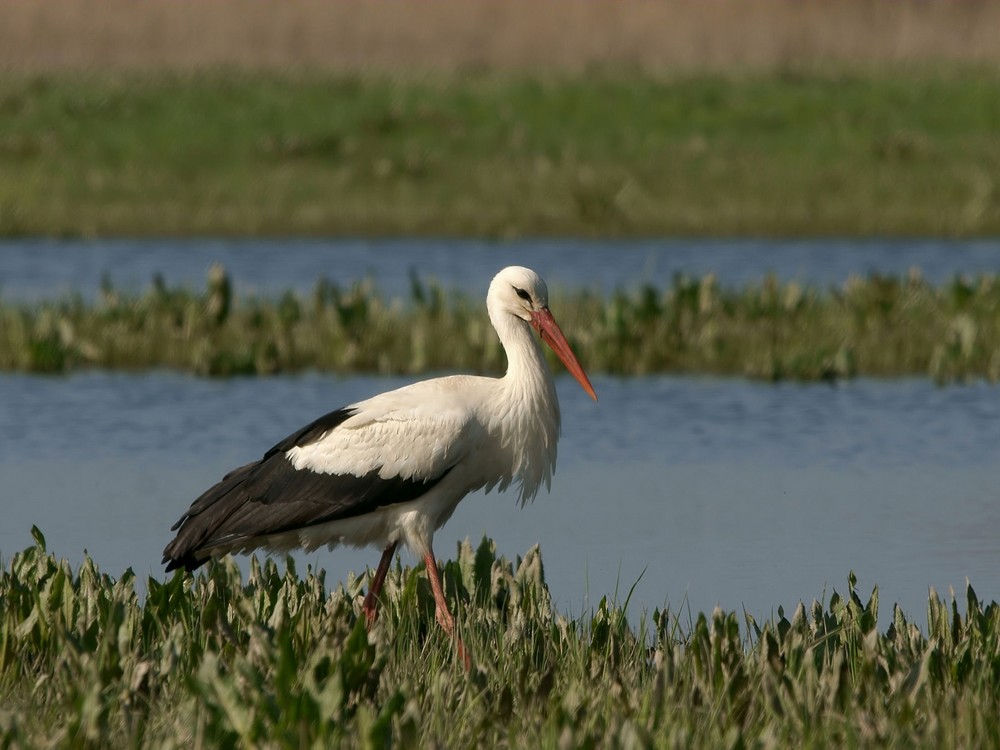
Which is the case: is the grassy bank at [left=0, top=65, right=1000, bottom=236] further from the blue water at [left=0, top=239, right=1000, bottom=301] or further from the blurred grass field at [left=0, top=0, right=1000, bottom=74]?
the blurred grass field at [left=0, top=0, right=1000, bottom=74]

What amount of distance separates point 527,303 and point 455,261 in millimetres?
13668

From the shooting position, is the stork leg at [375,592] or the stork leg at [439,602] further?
the stork leg at [375,592]

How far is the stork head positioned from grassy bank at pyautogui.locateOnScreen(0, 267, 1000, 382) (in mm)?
5706

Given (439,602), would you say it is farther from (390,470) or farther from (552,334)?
(552,334)

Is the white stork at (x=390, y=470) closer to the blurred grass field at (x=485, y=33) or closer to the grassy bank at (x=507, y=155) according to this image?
the grassy bank at (x=507, y=155)

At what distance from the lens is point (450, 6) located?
3934cm

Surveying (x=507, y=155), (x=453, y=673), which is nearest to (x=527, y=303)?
(x=453, y=673)

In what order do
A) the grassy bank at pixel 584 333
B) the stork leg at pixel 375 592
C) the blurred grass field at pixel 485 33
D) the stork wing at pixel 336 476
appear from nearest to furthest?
the stork leg at pixel 375 592 → the stork wing at pixel 336 476 → the grassy bank at pixel 584 333 → the blurred grass field at pixel 485 33

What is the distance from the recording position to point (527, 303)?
24.2 ft

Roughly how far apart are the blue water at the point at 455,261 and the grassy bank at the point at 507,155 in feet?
2.51

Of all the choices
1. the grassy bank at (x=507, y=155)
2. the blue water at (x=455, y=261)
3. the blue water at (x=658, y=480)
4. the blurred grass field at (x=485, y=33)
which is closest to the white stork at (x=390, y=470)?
the blue water at (x=658, y=480)

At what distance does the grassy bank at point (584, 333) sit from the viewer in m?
13.2

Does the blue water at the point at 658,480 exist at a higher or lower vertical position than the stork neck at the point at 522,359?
lower

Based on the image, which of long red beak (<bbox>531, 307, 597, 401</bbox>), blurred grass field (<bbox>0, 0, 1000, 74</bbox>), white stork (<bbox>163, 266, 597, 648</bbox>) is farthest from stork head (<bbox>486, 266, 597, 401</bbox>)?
blurred grass field (<bbox>0, 0, 1000, 74</bbox>)
